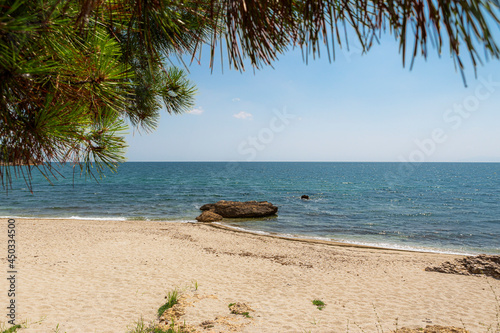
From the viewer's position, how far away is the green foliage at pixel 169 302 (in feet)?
22.1

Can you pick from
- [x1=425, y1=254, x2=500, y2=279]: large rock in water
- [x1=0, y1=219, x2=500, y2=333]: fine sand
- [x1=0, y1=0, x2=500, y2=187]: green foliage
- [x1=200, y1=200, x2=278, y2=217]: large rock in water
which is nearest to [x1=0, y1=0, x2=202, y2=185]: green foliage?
[x1=0, y1=0, x2=500, y2=187]: green foliage

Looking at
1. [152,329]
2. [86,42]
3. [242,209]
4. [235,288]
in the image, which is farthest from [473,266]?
[242,209]

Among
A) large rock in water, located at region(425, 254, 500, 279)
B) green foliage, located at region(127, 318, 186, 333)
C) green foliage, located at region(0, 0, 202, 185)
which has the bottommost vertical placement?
large rock in water, located at region(425, 254, 500, 279)

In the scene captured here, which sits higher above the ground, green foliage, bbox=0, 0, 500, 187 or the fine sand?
green foliage, bbox=0, 0, 500, 187

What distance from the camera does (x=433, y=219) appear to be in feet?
89.6

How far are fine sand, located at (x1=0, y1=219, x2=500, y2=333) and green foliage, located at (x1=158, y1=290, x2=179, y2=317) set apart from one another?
176 millimetres

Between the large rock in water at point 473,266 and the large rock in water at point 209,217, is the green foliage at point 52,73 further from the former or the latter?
the large rock in water at point 209,217

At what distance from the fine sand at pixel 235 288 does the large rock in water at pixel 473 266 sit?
539 millimetres

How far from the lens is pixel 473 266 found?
10.6 m

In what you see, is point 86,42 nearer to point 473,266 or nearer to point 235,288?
point 235,288

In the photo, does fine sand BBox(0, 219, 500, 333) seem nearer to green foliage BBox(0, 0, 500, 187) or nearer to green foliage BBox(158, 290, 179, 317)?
green foliage BBox(158, 290, 179, 317)

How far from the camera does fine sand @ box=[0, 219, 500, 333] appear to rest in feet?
21.0

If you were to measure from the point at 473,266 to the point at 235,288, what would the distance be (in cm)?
887

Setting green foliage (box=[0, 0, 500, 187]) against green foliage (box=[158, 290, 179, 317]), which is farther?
green foliage (box=[158, 290, 179, 317])
